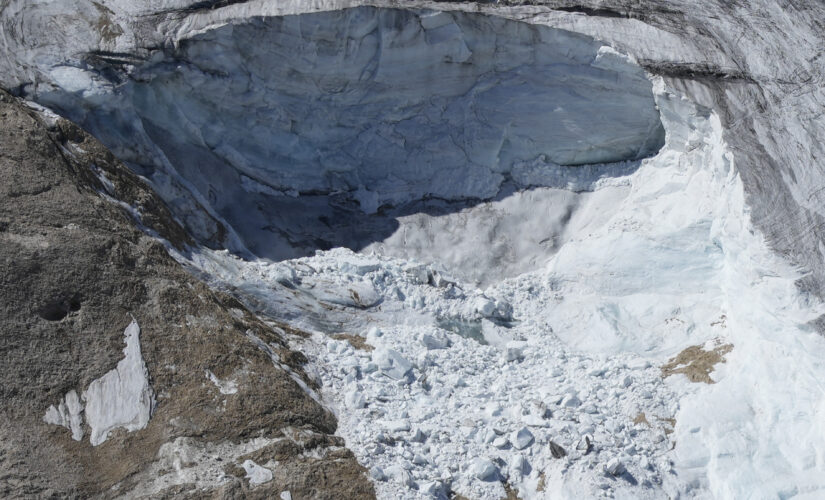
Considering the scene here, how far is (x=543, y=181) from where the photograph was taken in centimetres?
1421

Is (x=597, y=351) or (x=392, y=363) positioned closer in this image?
(x=392, y=363)

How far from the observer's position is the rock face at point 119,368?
8.95 m

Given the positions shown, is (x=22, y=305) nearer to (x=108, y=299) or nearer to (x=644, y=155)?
(x=108, y=299)

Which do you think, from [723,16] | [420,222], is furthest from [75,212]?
[723,16]

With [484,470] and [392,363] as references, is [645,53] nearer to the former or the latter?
[392,363]

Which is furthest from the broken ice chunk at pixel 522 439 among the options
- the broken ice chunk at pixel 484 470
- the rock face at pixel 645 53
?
the rock face at pixel 645 53

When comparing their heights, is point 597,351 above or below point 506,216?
below

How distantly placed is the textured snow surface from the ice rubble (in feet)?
6.51

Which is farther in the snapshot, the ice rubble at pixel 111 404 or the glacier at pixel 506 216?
the glacier at pixel 506 216

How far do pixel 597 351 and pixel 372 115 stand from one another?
5190 mm

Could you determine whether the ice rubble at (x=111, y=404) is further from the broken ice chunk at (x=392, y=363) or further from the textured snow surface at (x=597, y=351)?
the broken ice chunk at (x=392, y=363)

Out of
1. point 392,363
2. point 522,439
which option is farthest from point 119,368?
point 522,439

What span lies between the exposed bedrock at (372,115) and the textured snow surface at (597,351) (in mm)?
869

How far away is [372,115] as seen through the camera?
14461mm
